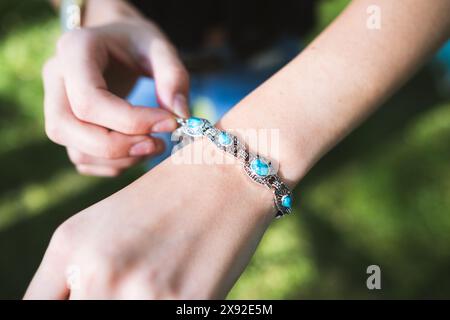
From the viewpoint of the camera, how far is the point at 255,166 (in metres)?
0.82

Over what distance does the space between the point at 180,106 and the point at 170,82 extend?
6 cm

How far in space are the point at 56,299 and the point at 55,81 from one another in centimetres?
48

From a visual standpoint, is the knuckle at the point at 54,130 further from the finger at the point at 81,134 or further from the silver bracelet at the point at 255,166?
the silver bracelet at the point at 255,166

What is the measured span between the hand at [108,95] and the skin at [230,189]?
13cm

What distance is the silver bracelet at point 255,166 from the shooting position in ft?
2.69

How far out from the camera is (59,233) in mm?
746

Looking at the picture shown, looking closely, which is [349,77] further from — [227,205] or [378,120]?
[378,120]

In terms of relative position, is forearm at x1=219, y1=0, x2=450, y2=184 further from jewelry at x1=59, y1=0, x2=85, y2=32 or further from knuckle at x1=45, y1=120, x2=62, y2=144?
jewelry at x1=59, y1=0, x2=85, y2=32

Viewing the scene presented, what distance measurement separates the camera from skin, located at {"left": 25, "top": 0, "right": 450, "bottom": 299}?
71cm

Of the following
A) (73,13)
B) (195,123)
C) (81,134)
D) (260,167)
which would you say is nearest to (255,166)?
(260,167)

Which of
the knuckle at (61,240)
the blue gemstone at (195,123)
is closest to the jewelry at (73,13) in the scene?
the blue gemstone at (195,123)

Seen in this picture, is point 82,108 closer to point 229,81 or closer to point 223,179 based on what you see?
point 223,179

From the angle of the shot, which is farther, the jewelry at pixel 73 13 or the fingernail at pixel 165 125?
the jewelry at pixel 73 13

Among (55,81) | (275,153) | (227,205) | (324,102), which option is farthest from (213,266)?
(55,81)
